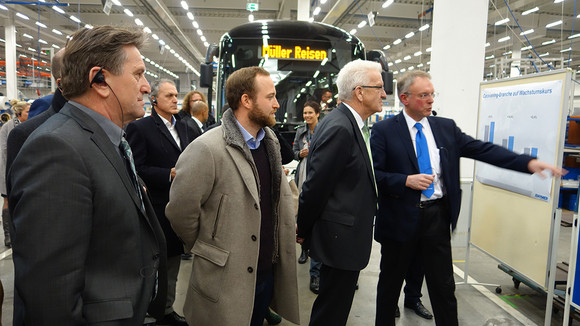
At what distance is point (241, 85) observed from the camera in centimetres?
199

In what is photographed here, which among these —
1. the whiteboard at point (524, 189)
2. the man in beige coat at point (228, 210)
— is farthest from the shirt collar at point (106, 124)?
the whiteboard at point (524, 189)

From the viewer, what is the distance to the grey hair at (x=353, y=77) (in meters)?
2.33

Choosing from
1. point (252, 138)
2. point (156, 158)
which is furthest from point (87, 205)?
point (156, 158)

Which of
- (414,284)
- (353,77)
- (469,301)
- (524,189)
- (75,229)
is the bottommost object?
(469,301)

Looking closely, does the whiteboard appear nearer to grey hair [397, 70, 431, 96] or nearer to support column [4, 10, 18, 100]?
grey hair [397, 70, 431, 96]

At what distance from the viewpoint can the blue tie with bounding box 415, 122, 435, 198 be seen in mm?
2527

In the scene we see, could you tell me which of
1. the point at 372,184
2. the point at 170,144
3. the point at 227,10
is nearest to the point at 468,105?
the point at 372,184

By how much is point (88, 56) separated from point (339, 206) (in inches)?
58.2

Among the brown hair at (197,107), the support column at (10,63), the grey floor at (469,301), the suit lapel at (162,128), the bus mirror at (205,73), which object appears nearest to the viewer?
the suit lapel at (162,128)

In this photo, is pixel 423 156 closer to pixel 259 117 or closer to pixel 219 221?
pixel 259 117

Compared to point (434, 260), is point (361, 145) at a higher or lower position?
higher

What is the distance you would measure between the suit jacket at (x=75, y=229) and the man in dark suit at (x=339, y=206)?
1.16 m

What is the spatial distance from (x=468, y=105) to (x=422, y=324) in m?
3.07

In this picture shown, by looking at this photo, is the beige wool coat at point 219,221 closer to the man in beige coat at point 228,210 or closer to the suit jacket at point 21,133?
the man in beige coat at point 228,210
